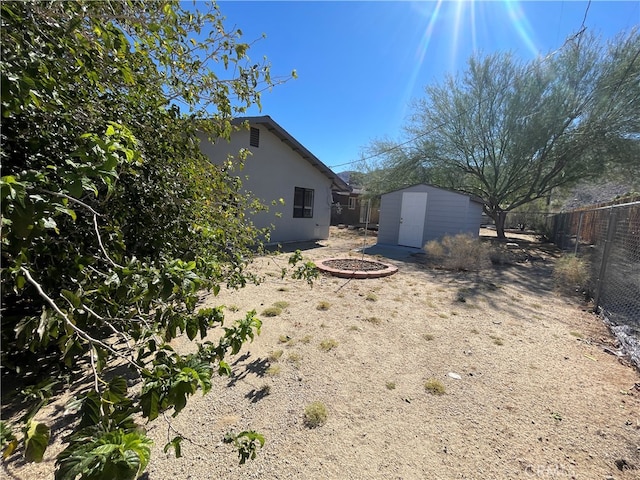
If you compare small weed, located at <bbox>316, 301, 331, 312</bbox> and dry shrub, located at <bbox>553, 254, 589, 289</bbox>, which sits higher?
dry shrub, located at <bbox>553, 254, 589, 289</bbox>

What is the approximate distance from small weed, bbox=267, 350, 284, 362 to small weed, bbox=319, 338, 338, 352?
476mm

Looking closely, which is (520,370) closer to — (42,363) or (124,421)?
(124,421)

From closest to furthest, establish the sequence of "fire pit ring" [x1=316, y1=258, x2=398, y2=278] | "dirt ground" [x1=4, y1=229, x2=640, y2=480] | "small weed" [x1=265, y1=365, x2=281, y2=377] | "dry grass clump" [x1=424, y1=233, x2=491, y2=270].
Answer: "dirt ground" [x1=4, y1=229, x2=640, y2=480]
"small weed" [x1=265, y1=365, x2=281, y2=377]
"fire pit ring" [x1=316, y1=258, x2=398, y2=278]
"dry grass clump" [x1=424, y1=233, x2=491, y2=270]

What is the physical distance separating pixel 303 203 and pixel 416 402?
10193 mm

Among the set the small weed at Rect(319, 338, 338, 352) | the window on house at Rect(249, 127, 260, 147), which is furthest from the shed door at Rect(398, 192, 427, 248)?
the small weed at Rect(319, 338, 338, 352)

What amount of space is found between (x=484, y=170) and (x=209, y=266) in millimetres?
15590

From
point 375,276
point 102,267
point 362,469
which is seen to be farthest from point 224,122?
point 375,276

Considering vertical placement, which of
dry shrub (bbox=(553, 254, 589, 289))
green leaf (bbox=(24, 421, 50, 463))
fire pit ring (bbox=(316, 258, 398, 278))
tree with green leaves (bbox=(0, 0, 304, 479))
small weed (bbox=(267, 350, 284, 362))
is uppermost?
tree with green leaves (bbox=(0, 0, 304, 479))

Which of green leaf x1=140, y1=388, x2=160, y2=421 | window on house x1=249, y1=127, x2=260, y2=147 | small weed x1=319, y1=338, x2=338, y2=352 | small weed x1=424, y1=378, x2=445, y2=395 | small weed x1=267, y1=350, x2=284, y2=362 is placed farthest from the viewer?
window on house x1=249, y1=127, x2=260, y2=147

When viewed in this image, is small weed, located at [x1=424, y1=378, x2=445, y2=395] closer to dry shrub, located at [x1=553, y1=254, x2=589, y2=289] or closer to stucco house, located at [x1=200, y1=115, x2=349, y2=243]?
dry shrub, located at [x1=553, y1=254, x2=589, y2=289]

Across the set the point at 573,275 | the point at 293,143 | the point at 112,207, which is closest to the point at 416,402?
the point at 112,207

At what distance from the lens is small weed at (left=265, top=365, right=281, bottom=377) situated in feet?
8.91

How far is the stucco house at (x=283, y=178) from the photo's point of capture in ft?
30.4

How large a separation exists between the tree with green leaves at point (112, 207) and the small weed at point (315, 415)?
43 centimetres
